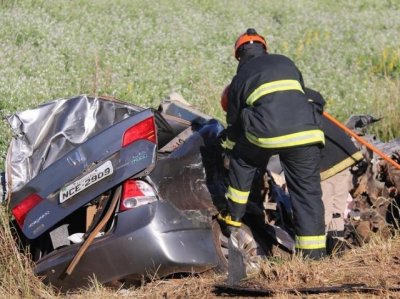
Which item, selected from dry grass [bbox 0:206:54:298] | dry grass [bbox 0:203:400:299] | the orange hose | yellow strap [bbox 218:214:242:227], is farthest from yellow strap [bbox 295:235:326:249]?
dry grass [bbox 0:206:54:298]

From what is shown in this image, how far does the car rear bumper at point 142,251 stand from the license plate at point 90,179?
0.29 m

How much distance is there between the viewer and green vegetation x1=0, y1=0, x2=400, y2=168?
10.1 m

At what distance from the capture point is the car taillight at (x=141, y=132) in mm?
5164

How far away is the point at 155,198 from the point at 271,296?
105 centimetres

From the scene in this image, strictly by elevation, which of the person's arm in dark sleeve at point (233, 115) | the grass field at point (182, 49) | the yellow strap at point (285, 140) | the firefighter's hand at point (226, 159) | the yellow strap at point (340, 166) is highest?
the person's arm in dark sleeve at point (233, 115)

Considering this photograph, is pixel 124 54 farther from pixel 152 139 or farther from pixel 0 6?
pixel 152 139

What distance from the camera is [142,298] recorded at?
4.88 meters

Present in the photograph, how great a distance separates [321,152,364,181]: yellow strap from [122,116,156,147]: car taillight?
5.31ft

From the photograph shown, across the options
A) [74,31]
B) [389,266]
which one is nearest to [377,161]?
[389,266]

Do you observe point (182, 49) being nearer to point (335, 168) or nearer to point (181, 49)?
point (181, 49)

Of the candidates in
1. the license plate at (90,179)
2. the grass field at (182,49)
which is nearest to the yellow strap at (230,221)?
the license plate at (90,179)

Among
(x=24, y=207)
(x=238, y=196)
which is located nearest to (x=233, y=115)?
(x=238, y=196)

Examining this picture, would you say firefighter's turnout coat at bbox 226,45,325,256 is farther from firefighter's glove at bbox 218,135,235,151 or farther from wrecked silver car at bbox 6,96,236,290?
wrecked silver car at bbox 6,96,236,290

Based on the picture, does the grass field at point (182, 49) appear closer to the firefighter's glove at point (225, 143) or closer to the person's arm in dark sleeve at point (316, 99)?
the firefighter's glove at point (225, 143)
